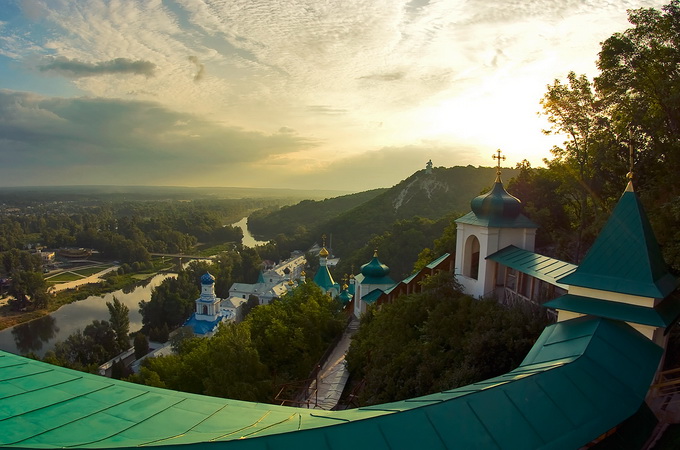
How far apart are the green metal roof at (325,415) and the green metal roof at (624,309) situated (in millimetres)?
1719

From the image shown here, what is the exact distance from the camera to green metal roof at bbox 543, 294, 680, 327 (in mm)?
6785

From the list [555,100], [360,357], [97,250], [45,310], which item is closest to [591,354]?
[360,357]

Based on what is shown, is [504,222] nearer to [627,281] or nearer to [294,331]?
[627,281]

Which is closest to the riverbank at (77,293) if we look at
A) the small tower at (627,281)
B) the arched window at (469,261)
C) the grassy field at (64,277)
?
the grassy field at (64,277)

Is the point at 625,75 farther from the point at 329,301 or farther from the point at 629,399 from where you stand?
the point at 329,301

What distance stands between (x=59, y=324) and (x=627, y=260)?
2196 inches

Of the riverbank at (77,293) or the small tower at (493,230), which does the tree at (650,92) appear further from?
the riverbank at (77,293)

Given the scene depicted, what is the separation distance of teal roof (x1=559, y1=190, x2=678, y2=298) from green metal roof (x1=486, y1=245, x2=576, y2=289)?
0.90 meters

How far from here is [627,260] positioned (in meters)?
7.51

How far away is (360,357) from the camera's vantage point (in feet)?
48.8

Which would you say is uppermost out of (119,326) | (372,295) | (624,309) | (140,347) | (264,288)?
(624,309)

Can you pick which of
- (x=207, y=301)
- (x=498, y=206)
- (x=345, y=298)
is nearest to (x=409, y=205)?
(x=207, y=301)

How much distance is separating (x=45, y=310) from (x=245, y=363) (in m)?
51.1

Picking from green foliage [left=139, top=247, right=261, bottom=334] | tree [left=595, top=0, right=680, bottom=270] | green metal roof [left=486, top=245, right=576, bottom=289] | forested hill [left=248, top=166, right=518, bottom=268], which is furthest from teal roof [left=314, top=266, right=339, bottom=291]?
forested hill [left=248, top=166, right=518, bottom=268]
